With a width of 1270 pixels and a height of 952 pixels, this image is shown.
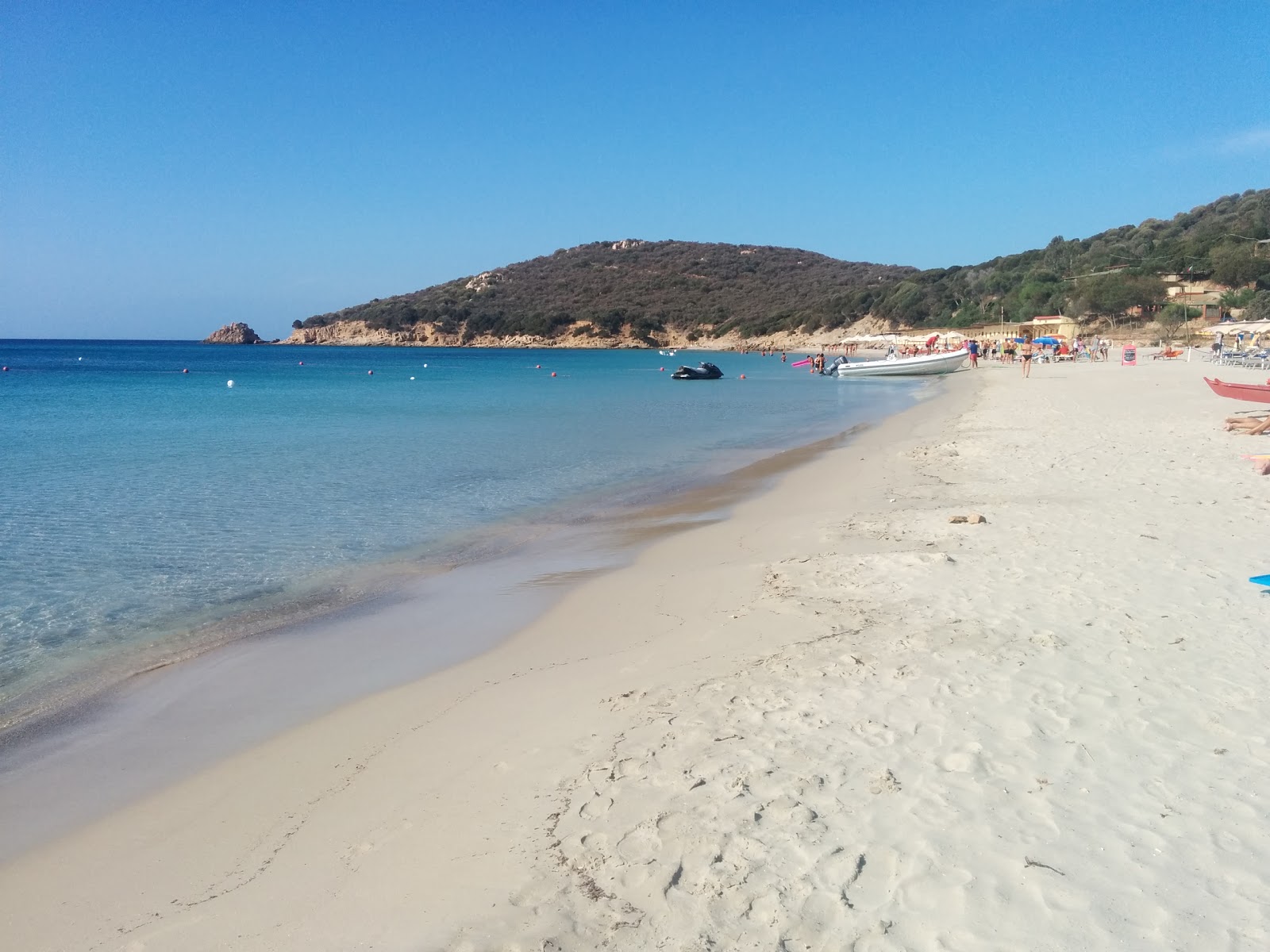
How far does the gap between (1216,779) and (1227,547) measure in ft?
14.3

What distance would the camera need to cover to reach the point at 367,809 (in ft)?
13.2

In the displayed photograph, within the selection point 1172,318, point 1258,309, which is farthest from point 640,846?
point 1172,318

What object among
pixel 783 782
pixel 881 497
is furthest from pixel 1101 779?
pixel 881 497

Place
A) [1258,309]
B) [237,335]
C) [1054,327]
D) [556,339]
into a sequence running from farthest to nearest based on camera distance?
[237,335] < [556,339] < [1054,327] < [1258,309]

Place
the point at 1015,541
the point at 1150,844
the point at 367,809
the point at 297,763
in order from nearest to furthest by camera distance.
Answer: the point at 1150,844 → the point at 367,809 → the point at 297,763 → the point at 1015,541

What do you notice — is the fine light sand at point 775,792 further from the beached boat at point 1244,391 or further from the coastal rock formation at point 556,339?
the coastal rock formation at point 556,339

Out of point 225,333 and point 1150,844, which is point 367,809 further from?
point 225,333

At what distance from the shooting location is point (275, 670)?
20.2 feet

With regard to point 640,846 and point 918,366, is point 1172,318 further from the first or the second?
point 640,846

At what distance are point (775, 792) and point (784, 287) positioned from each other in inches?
4919

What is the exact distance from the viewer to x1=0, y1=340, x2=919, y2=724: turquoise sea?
7.45m

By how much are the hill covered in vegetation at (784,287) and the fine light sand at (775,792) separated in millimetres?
61825

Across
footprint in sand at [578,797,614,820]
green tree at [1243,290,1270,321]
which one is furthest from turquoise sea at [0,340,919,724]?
green tree at [1243,290,1270,321]

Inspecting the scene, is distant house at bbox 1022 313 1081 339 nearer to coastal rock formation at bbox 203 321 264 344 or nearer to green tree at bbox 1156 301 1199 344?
green tree at bbox 1156 301 1199 344
